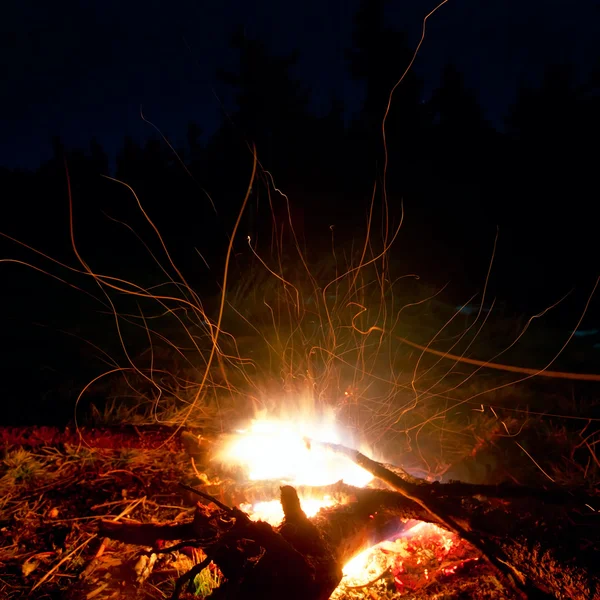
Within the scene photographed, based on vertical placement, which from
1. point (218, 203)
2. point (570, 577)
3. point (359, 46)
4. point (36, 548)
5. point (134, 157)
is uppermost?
point (359, 46)

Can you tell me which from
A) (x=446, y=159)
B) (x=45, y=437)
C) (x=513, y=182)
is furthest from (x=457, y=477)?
(x=446, y=159)

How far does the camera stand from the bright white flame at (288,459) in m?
3.18

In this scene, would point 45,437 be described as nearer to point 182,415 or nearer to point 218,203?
point 182,415

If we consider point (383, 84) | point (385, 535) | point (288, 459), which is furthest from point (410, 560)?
point (383, 84)

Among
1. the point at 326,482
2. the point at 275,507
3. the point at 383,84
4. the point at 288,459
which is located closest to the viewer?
the point at 275,507

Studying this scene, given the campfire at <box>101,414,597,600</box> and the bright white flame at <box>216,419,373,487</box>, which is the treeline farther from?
the campfire at <box>101,414,597,600</box>

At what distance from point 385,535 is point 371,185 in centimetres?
1364

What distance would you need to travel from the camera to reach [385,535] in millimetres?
2396

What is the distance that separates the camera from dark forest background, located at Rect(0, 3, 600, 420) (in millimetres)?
12336

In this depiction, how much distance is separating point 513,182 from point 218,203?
9433 millimetres

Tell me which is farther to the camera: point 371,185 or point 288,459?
point 371,185

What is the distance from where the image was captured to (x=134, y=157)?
54.7 ft

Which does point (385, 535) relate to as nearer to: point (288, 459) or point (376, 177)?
point (288, 459)

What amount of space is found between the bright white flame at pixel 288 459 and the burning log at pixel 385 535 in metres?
0.68
